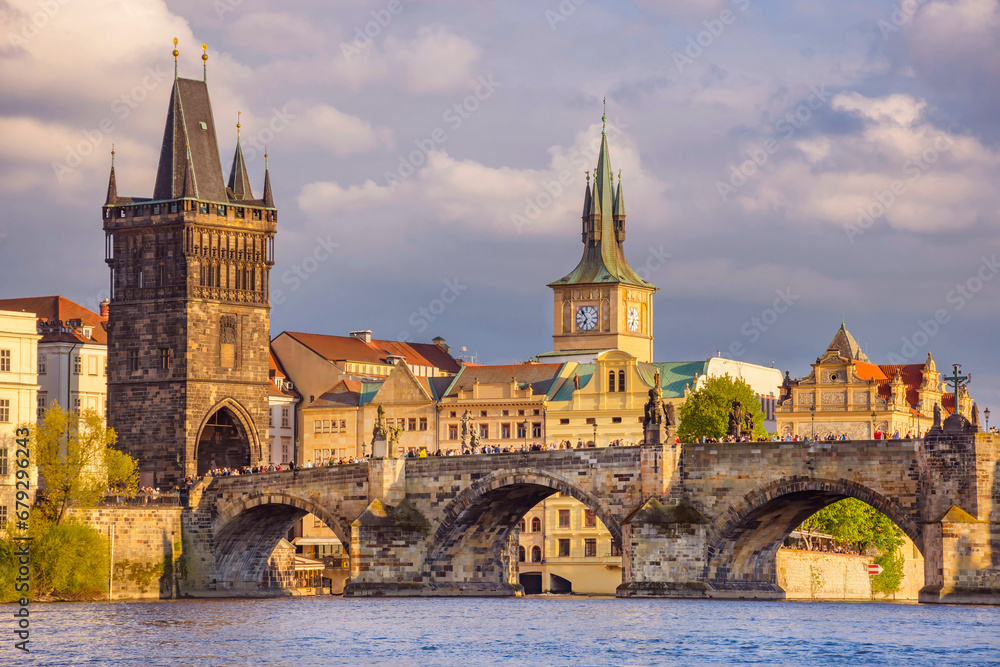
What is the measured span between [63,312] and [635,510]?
151 ft

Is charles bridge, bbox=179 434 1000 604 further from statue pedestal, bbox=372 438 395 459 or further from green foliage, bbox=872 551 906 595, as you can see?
green foliage, bbox=872 551 906 595

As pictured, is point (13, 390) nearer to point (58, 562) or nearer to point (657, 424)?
point (58, 562)

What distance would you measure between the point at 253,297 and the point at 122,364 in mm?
7403

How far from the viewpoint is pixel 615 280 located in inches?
6014

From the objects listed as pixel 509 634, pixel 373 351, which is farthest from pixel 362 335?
pixel 509 634

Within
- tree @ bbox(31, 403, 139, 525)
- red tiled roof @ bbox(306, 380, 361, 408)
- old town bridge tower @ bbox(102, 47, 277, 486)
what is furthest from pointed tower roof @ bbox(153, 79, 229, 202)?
red tiled roof @ bbox(306, 380, 361, 408)

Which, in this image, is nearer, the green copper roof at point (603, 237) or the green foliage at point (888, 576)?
the green foliage at point (888, 576)

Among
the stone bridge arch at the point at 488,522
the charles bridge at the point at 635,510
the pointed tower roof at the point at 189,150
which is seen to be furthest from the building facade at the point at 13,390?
the stone bridge arch at the point at 488,522

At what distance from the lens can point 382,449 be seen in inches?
3871

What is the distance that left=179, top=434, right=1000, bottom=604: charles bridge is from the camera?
8256 centimetres

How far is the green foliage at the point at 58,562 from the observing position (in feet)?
308

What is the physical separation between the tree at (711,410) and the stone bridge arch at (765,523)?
24599 millimetres

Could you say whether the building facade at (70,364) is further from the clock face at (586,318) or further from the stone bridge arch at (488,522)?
the clock face at (586,318)

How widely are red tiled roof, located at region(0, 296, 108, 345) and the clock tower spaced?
125ft
